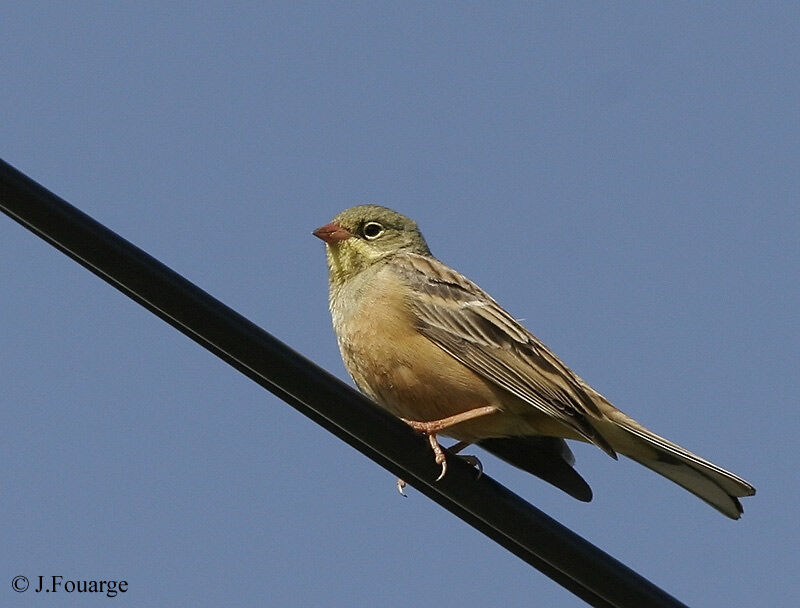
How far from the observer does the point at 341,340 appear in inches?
345

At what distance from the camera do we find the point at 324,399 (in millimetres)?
4969

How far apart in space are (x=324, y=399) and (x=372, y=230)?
522 centimetres

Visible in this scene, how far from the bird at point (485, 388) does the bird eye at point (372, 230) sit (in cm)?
97

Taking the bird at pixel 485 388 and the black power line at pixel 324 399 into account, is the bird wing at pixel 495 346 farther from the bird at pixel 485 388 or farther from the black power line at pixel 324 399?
the black power line at pixel 324 399

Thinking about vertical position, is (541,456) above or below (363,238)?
below

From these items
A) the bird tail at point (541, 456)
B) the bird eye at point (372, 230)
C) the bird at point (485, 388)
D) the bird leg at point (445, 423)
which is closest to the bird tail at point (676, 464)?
the bird at point (485, 388)

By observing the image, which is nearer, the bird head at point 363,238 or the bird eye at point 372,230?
the bird head at point 363,238

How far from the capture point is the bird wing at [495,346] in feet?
26.7

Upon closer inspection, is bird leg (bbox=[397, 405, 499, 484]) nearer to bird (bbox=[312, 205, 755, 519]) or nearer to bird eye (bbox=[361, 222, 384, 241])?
bird (bbox=[312, 205, 755, 519])

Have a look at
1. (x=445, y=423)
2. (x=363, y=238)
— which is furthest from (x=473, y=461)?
(x=363, y=238)

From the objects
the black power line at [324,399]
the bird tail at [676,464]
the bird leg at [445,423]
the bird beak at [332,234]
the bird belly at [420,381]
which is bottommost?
the black power line at [324,399]

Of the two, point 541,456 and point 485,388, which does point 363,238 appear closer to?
point 485,388

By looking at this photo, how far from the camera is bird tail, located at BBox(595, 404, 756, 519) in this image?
789 centimetres

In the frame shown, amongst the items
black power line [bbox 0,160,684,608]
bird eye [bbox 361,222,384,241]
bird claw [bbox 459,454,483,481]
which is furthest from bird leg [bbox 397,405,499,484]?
bird eye [bbox 361,222,384,241]
